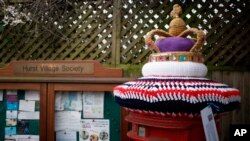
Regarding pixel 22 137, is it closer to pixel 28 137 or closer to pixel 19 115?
pixel 28 137

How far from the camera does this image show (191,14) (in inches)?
166

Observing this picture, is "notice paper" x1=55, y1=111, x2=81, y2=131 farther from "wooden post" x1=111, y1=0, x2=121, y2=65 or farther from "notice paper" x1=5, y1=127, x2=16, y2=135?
"wooden post" x1=111, y1=0, x2=121, y2=65

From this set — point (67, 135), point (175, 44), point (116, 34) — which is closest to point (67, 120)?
point (67, 135)

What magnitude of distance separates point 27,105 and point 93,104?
80 centimetres

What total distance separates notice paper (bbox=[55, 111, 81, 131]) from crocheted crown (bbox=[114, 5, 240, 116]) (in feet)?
4.34

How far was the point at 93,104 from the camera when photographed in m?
3.58

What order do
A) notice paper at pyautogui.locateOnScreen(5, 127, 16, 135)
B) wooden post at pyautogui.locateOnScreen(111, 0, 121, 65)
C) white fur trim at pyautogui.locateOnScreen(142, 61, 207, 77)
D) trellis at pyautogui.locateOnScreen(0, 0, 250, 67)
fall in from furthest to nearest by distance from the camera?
wooden post at pyautogui.locateOnScreen(111, 0, 121, 65), trellis at pyautogui.locateOnScreen(0, 0, 250, 67), notice paper at pyautogui.locateOnScreen(5, 127, 16, 135), white fur trim at pyautogui.locateOnScreen(142, 61, 207, 77)

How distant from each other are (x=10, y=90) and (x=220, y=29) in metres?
2.69

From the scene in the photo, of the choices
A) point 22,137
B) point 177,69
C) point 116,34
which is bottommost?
point 22,137

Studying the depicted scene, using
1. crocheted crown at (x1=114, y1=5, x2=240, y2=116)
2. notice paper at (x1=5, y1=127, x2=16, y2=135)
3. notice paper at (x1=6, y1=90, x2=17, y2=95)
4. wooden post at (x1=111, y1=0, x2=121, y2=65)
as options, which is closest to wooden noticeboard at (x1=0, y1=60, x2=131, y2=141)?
notice paper at (x1=6, y1=90, x2=17, y2=95)

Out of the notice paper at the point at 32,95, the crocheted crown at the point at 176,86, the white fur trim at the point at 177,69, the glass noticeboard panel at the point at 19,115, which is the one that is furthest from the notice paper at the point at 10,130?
the white fur trim at the point at 177,69

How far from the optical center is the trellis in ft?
13.5

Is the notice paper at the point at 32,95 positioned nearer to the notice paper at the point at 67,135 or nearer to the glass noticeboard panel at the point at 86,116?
the glass noticeboard panel at the point at 86,116

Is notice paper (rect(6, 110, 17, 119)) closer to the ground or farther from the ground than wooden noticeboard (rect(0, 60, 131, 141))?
closer to the ground
